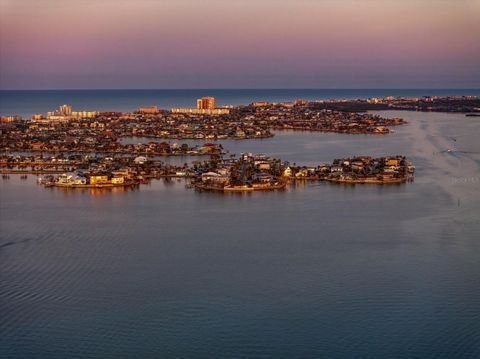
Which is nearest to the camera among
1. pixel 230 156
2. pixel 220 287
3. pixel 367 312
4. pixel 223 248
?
pixel 367 312

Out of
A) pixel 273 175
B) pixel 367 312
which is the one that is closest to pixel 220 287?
pixel 367 312

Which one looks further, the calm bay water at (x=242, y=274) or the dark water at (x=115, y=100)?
the dark water at (x=115, y=100)

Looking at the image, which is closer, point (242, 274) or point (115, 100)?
point (242, 274)

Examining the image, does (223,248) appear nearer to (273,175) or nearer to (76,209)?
(76,209)

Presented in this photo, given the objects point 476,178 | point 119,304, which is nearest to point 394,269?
point 119,304

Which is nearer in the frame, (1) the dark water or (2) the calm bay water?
(2) the calm bay water

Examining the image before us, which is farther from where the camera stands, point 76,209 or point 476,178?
point 476,178

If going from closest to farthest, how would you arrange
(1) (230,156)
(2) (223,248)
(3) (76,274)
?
(3) (76,274)
(2) (223,248)
(1) (230,156)
